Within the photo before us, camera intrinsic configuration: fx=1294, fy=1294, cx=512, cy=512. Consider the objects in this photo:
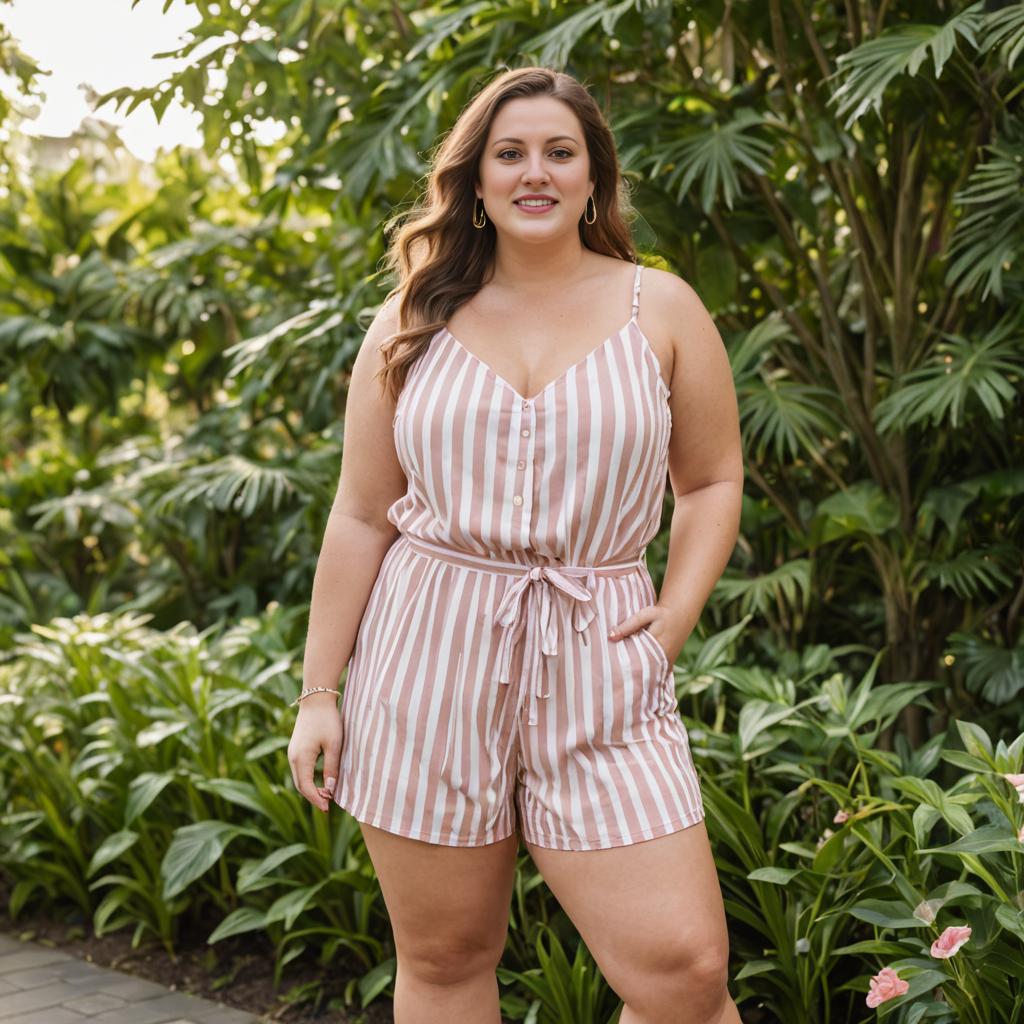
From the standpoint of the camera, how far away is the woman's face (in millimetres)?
1941

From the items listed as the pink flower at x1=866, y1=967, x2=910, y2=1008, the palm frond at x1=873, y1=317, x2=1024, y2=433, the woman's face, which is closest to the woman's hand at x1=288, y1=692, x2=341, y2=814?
the woman's face

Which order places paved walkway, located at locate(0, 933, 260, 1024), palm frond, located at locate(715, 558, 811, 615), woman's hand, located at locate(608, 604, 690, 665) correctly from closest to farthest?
woman's hand, located at locate(608, 604, 690, 665)
paved walkway, located at locate(0, 933, 260, 1024)
palm frond, located at locate(715, 558, 811, 615)

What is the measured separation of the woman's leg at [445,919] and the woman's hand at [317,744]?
11cm

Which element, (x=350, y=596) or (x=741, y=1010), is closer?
(x=350, y=596)

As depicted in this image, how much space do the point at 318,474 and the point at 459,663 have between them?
280cm

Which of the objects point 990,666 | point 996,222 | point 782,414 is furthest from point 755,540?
point 996,222

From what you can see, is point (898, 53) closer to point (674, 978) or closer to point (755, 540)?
point (755, 540)

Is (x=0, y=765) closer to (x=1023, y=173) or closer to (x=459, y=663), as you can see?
(x=459, y=663)

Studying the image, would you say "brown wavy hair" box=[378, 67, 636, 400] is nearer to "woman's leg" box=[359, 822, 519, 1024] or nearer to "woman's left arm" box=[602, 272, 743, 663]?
"woman's left arm" box=[602, 272, 743, 663]

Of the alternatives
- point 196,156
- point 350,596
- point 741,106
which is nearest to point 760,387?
point 741,106

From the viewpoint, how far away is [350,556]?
212 cm

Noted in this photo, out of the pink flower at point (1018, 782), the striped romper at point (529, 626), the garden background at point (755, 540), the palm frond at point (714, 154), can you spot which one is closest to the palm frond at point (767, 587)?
the garden background at point (755, 540)

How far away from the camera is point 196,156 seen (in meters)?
→ 6.32

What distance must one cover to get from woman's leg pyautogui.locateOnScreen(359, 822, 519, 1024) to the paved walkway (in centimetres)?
133
